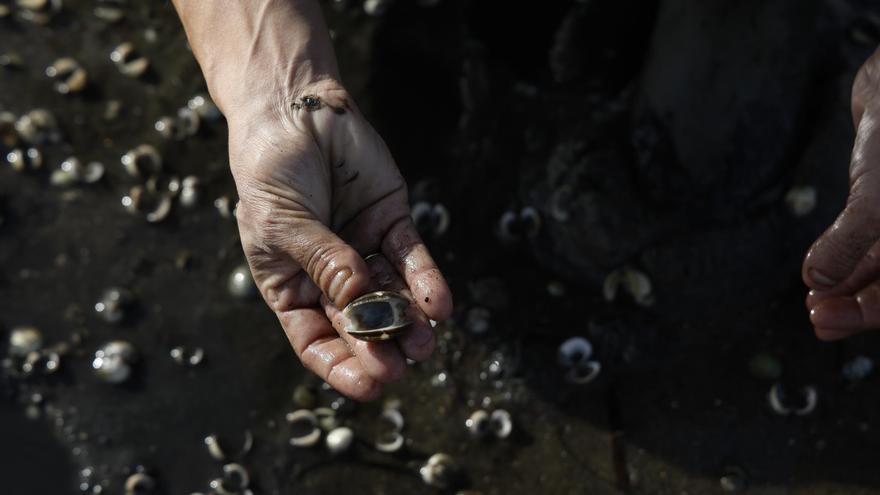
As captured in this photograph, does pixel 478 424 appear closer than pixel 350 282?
No

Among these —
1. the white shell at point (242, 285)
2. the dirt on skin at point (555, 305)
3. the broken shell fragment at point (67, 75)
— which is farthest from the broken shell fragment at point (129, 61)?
the white shell at point (242, 285)

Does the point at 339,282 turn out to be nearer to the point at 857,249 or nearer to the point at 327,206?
the point at 327,206

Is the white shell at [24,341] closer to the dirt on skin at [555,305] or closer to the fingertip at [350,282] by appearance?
the dirt on skin at [555,305]

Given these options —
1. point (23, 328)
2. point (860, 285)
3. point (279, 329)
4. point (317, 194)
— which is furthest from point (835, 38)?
point (23, 328)

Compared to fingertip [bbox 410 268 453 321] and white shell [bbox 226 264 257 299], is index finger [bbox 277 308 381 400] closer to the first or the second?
fingertip [bbox 410 268 453 321]

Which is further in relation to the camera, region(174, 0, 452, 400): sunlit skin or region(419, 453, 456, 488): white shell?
region(419, 453, 456, 488): white shell

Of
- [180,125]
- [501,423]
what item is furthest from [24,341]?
[501,423]

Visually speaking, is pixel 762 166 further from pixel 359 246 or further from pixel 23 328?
pixel 23 328

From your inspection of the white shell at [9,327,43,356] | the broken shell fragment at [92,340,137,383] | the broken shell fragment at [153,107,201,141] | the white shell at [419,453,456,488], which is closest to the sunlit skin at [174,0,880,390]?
the white shell at [419,453,456,488]
